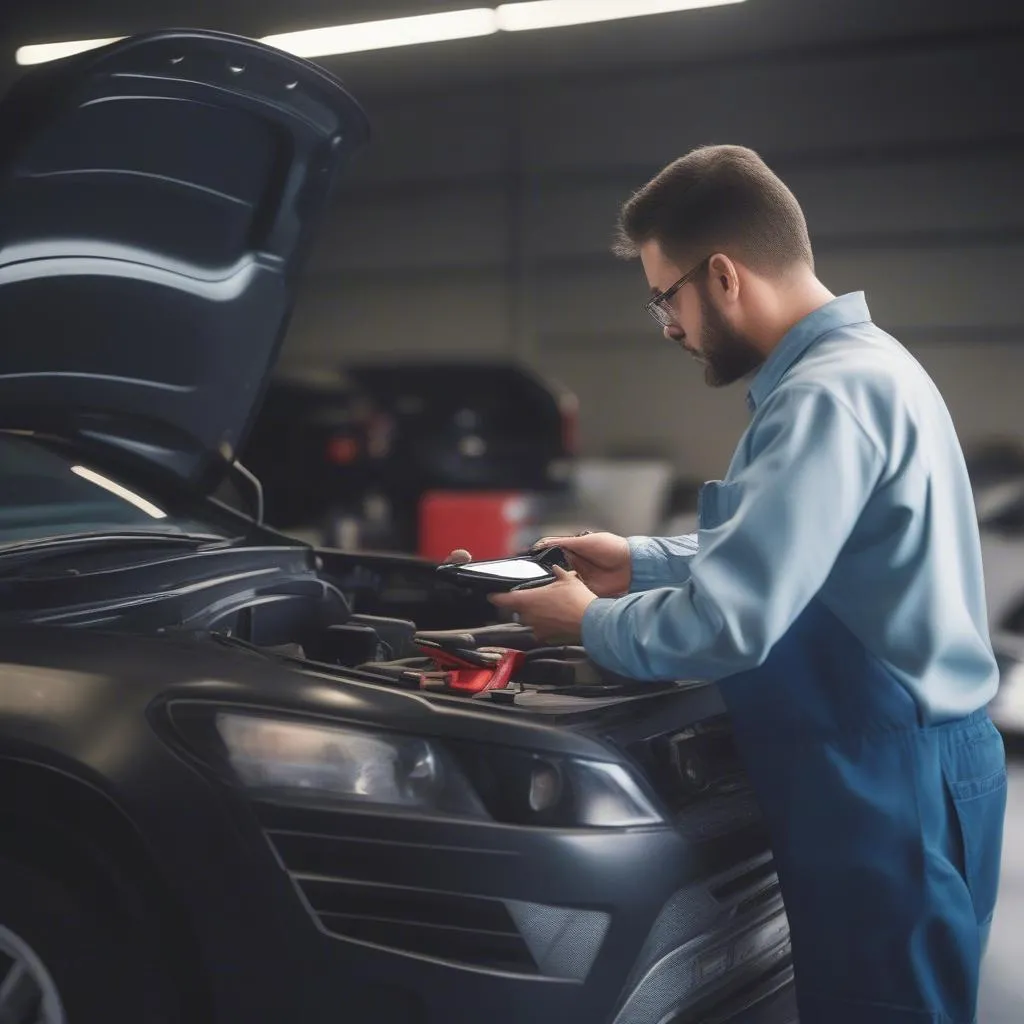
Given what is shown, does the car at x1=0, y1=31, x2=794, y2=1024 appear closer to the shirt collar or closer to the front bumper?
the front bumper

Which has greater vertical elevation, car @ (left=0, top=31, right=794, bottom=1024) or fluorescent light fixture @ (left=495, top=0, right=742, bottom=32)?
fluorescent light fixture @ (left=495, top=0, right=742, bottom=32)

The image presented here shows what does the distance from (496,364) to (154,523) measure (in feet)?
16.2

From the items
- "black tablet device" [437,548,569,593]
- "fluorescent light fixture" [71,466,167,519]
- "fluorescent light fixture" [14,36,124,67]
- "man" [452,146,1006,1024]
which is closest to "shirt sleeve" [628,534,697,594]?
"black tablet device" [437,548,569,593]

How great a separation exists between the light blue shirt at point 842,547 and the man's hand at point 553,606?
0.05 meters

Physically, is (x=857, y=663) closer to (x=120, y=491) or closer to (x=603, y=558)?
(x=603, y=558)

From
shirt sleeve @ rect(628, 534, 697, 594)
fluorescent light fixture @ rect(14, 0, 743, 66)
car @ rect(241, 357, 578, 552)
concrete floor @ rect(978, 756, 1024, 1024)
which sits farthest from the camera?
fluorescent light fixture @ rect(14, 0, 743, 66)

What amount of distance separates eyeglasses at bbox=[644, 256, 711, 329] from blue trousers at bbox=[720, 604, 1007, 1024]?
47 cm

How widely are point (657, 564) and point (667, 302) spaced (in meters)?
0.46

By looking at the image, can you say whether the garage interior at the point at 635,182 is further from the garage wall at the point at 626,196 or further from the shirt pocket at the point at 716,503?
the shirt pocket at the point at 716,503

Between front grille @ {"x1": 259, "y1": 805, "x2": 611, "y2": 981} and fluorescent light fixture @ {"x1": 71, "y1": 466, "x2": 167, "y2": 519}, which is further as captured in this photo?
fluorescent light fixture @ {"x1": 71, "y1": 466, "x2": 167, "y2": 519}

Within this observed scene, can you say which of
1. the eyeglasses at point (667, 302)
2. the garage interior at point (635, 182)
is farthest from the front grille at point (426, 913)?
the garage interior at point (635, 182)

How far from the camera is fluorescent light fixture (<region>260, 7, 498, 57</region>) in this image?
30.2 feet

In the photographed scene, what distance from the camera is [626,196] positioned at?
10445 mm

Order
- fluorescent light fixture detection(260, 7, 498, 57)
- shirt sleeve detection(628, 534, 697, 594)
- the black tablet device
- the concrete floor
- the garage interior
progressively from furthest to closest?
the garage interior, fluorescent light fixture detection(260, 7, 498, 57), the concrete floor, shirt sleeve detection(628, 534, 697, 594), the black tablet device
